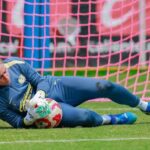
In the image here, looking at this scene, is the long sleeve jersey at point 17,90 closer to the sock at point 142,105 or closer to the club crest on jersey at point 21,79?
the club crest on jersey at point 21,79

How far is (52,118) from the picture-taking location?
6070mm

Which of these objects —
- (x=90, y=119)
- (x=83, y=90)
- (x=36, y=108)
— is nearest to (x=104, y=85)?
(x=83, y=90)

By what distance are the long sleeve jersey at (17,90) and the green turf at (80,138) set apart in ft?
0.39

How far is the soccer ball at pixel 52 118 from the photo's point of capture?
19.9 ft

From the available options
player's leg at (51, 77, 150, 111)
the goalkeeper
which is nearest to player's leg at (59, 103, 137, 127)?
the goalkeeper

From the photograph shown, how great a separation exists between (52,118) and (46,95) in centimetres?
25

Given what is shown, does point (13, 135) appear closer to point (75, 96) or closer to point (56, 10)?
point (75, 96)

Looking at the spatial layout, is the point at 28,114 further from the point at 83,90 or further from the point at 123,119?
the point at 123,119

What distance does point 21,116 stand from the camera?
20.3ft

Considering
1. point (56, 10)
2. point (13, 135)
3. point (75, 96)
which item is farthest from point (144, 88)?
point (13, 135)

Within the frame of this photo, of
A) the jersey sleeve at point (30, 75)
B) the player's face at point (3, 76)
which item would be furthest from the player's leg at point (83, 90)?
the player's face at point (3, 76)

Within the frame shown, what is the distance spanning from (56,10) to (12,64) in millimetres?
3974

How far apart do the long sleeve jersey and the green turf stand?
119 millimetres

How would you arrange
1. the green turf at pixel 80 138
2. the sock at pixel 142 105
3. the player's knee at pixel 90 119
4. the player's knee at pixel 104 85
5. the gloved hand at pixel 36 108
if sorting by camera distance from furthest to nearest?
the sock at pixel 142 105 < the player's knee at pixel 104 85 < the player's knee at pixel 90 119 < the gloved hand at pixel 36 108 < the green turf at pixel 80 138
